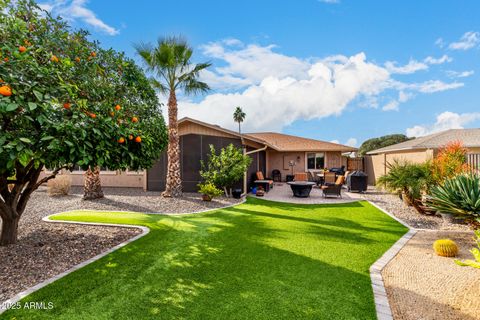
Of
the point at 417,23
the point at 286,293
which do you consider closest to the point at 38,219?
the point at 286,293

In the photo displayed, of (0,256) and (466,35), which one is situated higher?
(466,35)

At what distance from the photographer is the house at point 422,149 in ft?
45.7

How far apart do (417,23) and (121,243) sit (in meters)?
16.1

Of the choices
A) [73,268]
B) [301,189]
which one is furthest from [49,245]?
[301,189]

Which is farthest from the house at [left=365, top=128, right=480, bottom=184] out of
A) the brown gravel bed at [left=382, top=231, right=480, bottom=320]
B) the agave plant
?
the brown gravel bed at [left=382, top=231, right=480, bottom=320]

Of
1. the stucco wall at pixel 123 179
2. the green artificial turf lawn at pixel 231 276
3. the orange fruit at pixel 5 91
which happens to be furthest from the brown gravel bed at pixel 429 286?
the stucco wall at pixel 123 179

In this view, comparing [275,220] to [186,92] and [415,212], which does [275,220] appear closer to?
[415,212]

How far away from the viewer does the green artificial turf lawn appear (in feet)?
10.7

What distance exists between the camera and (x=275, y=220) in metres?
8.33

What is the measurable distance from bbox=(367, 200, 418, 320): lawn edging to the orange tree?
192 inches

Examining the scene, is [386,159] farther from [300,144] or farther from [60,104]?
[60,104]

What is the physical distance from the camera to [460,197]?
248 inches

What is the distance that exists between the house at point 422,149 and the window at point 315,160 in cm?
392

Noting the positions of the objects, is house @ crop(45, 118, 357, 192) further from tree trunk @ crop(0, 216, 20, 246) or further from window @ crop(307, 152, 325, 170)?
tree trunk @ crop(0, 216, 20, 246)
